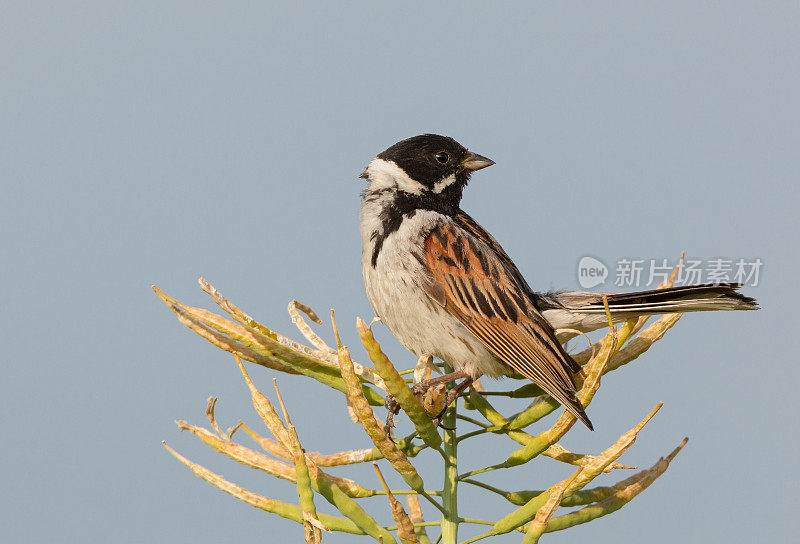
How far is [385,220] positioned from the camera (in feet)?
18.1

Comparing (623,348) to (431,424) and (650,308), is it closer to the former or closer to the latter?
(650,308)

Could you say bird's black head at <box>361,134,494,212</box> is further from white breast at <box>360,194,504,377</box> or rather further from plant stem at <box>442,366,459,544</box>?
plant stem at <box>442,366,459,544</box>

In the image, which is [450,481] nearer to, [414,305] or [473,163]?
[414,305]

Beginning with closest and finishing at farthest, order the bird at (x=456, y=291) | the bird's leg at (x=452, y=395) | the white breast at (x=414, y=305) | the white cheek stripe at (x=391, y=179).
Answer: the bird's leg at (x=452, y=395), the bird at (x=456, y=291), the white breast at (x=414, y=305), the white cheek stripe at (x=391, y=179)

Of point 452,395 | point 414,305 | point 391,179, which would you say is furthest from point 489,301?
point 391,179

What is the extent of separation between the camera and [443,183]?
573cm

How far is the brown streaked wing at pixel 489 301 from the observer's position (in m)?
4.91

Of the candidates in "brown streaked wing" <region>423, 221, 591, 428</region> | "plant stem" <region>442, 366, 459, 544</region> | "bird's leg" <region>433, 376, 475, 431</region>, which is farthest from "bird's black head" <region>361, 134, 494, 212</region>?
"plant stem" <region>442, 366, 459, 544</region>

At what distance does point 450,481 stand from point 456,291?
128cm

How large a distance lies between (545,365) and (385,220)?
1.50 m

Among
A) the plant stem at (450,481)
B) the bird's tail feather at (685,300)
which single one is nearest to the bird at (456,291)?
the bird's tail feather at (685,300)

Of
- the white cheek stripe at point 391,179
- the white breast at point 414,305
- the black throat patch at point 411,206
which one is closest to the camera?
the white breast at point 414,305

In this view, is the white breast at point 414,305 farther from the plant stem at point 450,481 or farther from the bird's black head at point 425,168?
the plant stem at point 450,481

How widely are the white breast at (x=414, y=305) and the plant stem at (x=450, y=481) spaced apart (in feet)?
1.68
